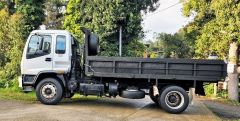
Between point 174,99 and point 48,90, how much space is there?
455cm

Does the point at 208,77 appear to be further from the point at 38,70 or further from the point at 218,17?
the point at 218,17

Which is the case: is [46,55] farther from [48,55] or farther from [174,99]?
[174,99]

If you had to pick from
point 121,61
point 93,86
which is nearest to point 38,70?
point 93,86

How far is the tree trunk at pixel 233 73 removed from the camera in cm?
2030

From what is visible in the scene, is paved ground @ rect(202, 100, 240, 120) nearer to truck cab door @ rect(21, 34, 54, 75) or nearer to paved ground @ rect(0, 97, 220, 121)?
paved ground @ rect(0, 97, 220, 121)

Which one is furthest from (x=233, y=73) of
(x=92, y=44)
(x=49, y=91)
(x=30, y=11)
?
(x=30, y=11)

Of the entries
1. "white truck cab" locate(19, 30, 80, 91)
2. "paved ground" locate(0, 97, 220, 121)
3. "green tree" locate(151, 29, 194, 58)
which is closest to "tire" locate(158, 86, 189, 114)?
"paved ground" locate(0, 97, 220, 121)

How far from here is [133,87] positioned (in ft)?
44.0

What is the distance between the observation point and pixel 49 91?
530 inches

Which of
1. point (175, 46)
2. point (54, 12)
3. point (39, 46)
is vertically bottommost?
point (39, 46)

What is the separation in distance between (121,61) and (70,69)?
2.03 meters

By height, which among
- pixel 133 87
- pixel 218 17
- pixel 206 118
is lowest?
pixel 206 118

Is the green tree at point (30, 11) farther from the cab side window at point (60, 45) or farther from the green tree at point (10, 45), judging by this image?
the cab side window at point (60, 45)

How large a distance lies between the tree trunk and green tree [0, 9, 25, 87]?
40.3 feet
